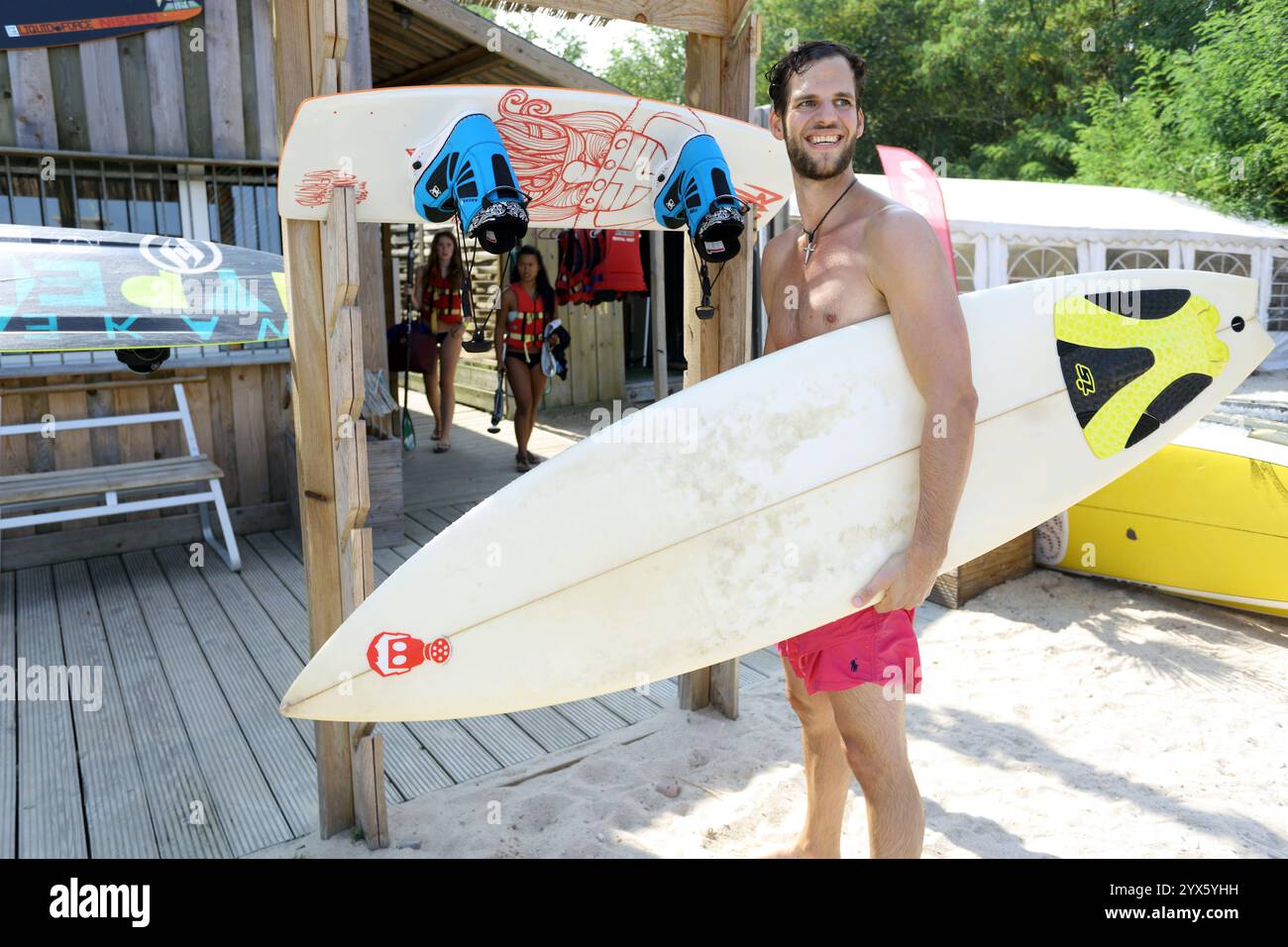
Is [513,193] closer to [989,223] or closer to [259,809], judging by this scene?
[259,809]

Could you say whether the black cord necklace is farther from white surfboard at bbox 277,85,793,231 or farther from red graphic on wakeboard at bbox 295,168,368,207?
red graphic on wakeboard at bbox 295,168,368,207

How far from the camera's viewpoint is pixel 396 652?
1968 mm

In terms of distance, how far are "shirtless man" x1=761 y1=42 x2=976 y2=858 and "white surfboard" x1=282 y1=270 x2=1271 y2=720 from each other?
84 mm

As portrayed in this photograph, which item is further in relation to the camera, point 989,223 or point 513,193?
point 989,223

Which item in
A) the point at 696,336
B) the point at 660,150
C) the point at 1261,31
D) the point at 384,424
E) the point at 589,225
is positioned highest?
the point at 1261,31

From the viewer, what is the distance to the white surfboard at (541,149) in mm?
2184

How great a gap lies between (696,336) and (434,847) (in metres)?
1.71

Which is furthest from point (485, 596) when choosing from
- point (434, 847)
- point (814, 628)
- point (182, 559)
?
point (182, 559)

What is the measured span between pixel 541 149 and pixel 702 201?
474mm

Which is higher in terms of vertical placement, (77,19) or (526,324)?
(77,19)

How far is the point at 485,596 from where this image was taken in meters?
2.00

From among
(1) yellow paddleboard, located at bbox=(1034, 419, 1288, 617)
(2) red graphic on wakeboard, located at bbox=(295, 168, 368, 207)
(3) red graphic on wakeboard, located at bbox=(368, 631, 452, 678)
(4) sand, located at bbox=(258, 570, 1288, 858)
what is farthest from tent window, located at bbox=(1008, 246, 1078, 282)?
(3) red graphic on wakeboard, located at bbox=(368, 631, 452, 678)

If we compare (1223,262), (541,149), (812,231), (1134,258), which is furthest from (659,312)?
(1223,262)

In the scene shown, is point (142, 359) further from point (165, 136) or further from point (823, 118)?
point (823, 118)
